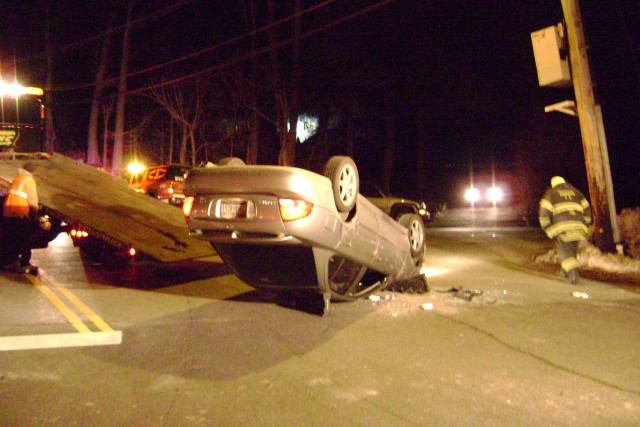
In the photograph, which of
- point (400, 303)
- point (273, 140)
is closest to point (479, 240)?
point (400, 303)

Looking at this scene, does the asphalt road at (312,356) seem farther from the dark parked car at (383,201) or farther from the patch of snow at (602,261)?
the dark parked car at (383,201)

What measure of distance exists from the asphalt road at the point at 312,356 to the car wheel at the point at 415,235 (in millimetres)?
551

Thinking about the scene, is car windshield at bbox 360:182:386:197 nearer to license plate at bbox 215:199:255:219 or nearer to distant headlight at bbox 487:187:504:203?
license plate at bbox 215:199:255:219

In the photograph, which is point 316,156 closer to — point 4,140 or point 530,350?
point 4,140

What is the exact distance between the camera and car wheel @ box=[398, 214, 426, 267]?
308 inches

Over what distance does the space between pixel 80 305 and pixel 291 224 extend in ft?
10.9

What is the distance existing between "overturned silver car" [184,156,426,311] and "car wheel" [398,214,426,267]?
96 centimetres

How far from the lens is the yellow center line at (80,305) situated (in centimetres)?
597

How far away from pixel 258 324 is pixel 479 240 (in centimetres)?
1056

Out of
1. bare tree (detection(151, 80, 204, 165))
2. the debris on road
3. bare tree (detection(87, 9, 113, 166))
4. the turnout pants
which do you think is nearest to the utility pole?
the turnout pants

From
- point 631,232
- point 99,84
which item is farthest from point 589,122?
point 99,84

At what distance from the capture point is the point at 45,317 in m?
6.25

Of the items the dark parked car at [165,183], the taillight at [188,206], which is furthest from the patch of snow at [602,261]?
the dark parked car at [165,183]

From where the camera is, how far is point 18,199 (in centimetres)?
853
